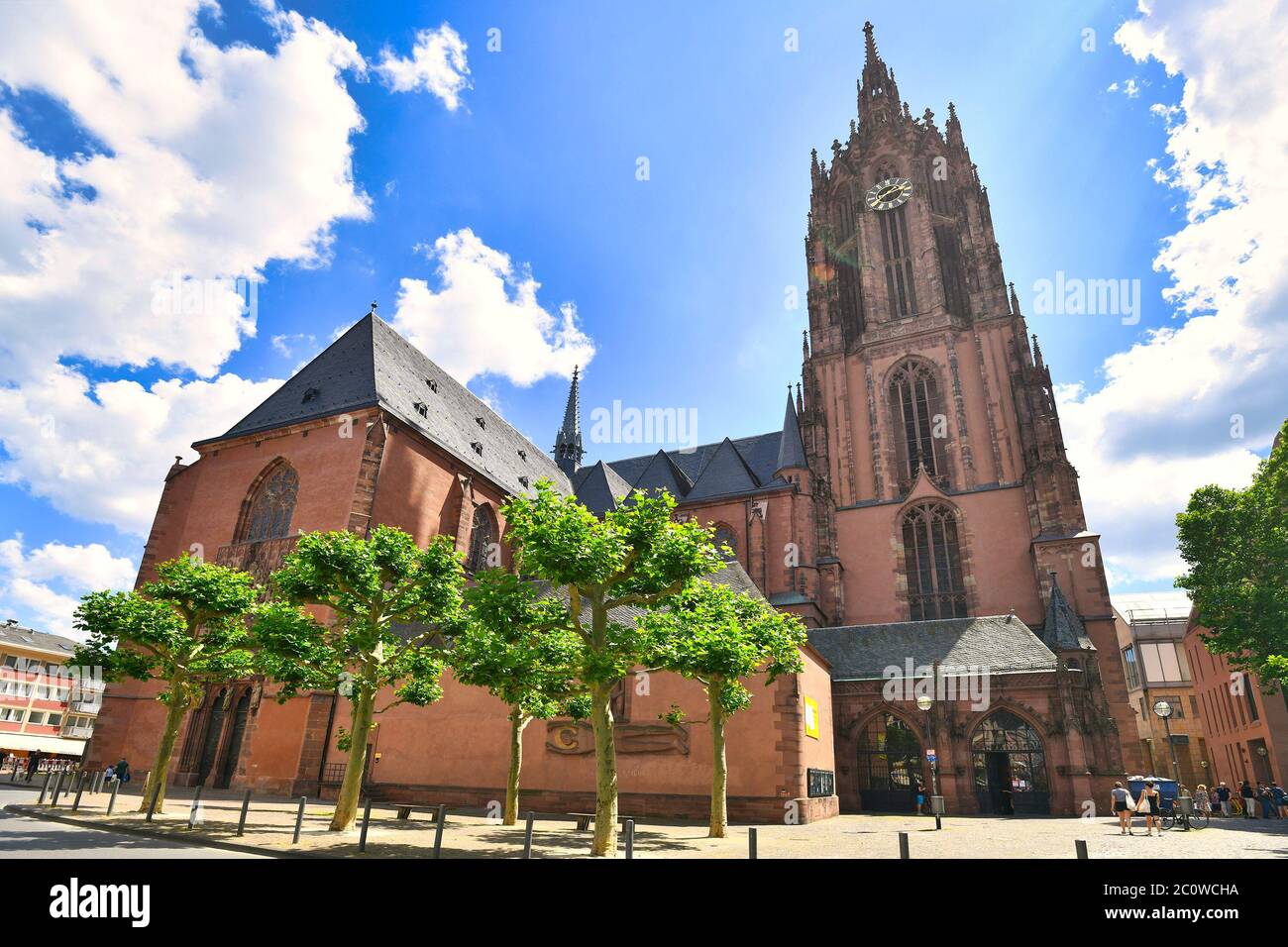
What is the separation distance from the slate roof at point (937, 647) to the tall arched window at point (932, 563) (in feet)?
16.2

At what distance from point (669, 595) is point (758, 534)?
2308 centimetres

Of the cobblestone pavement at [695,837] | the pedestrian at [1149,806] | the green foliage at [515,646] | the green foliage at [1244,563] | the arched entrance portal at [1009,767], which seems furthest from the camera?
the arched entrance portal at [1009,767]

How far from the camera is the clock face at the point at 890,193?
44750mm

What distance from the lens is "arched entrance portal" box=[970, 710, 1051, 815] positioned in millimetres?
23594

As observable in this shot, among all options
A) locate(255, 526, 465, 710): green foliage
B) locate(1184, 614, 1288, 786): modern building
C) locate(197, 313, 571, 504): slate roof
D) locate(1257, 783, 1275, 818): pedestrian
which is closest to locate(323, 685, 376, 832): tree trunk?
locate(255, 526, 465, 710): green foliage

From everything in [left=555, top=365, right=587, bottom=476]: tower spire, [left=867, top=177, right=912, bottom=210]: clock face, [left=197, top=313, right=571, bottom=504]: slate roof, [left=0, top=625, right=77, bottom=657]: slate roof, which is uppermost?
[left=867, top=177, right=912, bottom=210]: clock face

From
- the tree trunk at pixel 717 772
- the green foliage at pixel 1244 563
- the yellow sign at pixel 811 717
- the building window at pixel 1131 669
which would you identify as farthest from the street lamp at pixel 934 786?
the building window at pixel 1131 669

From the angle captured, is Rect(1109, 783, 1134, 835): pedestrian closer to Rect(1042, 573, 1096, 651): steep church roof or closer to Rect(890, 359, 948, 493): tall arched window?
Rect(1042, 573, 1096, 651): steep church roof

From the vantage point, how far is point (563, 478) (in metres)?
45.7

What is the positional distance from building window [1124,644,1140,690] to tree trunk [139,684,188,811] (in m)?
69.3

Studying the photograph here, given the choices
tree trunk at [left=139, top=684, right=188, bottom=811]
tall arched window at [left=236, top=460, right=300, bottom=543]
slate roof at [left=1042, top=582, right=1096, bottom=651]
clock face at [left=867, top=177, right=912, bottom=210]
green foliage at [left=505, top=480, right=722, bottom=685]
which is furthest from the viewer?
clock face at [left=867, top=177, right=912, bottom=210]

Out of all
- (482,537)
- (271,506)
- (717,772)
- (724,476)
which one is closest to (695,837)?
(717,772)

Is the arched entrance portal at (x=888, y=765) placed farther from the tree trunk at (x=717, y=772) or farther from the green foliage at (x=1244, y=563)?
Result: the tree trunk at (x=717, y=772)
